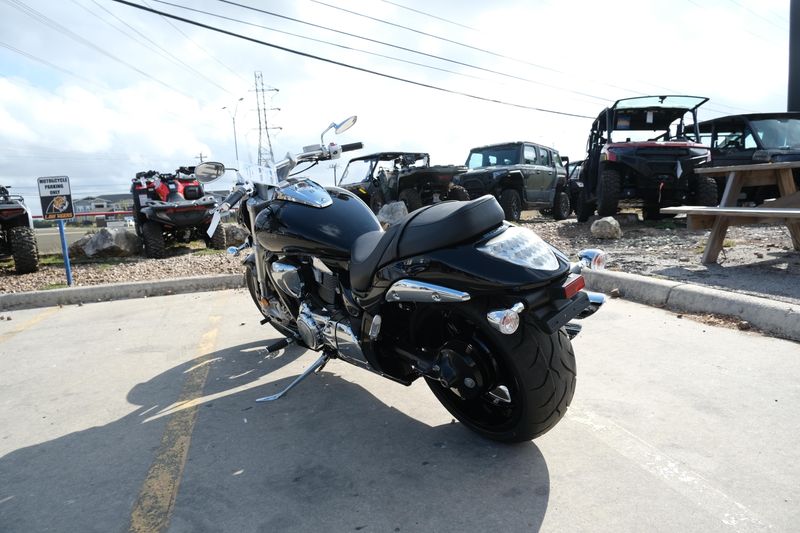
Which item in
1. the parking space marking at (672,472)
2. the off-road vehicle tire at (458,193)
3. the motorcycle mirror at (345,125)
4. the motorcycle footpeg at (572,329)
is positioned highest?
the motorcycle mirror at (345,125)

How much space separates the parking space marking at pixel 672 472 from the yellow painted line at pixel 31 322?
5.33 m

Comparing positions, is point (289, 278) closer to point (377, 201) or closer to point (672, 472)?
point (672, 472)

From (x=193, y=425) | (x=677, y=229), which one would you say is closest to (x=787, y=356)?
(x=193, y=425)

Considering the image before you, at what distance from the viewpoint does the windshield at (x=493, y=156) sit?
43.2 feet

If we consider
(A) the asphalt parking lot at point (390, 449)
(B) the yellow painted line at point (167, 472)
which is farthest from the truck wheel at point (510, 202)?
(B) the yellow painted line at point (167, 472)

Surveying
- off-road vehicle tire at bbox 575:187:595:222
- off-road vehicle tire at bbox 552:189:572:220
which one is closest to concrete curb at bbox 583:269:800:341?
off-road vehicle tire at bbox 575:187:595:222

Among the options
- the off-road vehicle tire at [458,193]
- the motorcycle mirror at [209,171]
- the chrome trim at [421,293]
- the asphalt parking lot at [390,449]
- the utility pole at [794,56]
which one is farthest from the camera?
the utility pole at [794,56]

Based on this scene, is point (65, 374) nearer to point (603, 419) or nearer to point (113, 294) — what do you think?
point (113, 294)

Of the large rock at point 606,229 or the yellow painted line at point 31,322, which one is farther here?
the large rock at point 606,229

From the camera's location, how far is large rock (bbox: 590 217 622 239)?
27.7ft

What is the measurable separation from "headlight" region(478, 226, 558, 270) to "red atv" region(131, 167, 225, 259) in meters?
8.11

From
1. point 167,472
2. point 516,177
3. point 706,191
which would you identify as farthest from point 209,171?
point 516,177

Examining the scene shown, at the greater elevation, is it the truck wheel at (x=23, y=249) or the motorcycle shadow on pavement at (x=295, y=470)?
the truck wheel at (x=23, y=249)

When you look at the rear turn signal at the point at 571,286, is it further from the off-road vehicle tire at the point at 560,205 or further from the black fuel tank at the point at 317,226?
the off-road vehicle tire at the point at 560,205
